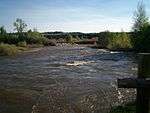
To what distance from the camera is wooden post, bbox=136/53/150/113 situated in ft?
17.0

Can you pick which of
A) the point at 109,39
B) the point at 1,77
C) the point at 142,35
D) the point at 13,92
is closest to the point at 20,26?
the point at 109,39

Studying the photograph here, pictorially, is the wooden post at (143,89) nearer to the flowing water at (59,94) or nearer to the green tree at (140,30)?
the flowing water at (59,94)

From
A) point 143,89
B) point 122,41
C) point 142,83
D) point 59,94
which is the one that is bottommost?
point 59,94

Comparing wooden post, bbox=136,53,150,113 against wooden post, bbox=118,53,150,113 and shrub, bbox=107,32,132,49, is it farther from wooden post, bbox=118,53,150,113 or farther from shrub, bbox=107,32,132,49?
shrub, bbox=107,32,132,49

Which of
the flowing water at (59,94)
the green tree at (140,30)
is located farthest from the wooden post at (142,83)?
the green tree at (140,30)

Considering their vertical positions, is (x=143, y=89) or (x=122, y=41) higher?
(x=143, y=89)

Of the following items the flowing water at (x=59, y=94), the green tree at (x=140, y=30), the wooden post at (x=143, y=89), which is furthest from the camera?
the green tree at (x=140, y=30)

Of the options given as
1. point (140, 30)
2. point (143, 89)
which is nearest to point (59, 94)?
point (143, 89)

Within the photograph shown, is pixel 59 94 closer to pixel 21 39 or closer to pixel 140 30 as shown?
pixel 140 30

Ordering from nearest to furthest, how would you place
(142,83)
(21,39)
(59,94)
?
(142,83) < (59,94) < (21,39)

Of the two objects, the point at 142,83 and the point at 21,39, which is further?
the point at 21,39

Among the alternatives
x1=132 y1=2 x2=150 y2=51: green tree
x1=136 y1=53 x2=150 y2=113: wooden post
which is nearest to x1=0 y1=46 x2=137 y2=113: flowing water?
x1=136 y1=53 x2=150 y2=113: wooden post

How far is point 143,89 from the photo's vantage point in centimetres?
533

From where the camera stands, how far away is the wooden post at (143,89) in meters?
5.18
